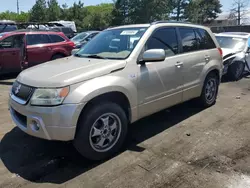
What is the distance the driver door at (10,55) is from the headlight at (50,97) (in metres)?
6.77

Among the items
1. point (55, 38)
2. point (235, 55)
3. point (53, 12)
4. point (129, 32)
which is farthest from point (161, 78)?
point (53, 12)

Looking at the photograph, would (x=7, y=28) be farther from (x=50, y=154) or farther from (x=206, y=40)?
(x=50, y=154)

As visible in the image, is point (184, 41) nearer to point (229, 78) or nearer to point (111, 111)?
point (111, 111)

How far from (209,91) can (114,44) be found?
246cm

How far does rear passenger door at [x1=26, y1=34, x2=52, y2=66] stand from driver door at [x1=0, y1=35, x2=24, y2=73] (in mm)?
364

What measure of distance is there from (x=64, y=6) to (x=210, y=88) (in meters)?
50.7

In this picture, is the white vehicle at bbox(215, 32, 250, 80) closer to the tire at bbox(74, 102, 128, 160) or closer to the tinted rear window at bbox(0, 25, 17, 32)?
the tire at bbox(74, 102, 128, 160)

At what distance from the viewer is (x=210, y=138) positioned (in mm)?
4371

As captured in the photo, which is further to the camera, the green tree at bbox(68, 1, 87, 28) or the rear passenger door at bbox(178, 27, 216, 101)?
the green tree at bbox(68, 1, 87, 28)

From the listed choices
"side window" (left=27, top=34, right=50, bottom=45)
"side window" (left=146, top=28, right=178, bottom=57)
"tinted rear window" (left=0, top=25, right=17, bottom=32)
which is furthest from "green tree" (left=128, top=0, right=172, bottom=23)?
"side window" (left=146, top=28, right=178, bottom=57)

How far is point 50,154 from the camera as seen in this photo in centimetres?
394

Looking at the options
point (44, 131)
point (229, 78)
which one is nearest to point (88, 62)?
point (44, 131)

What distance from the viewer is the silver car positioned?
334cm

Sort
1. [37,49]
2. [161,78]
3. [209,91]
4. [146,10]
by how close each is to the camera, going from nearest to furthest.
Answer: [161,78] → [209,91] → [37,49] → [146,10]
